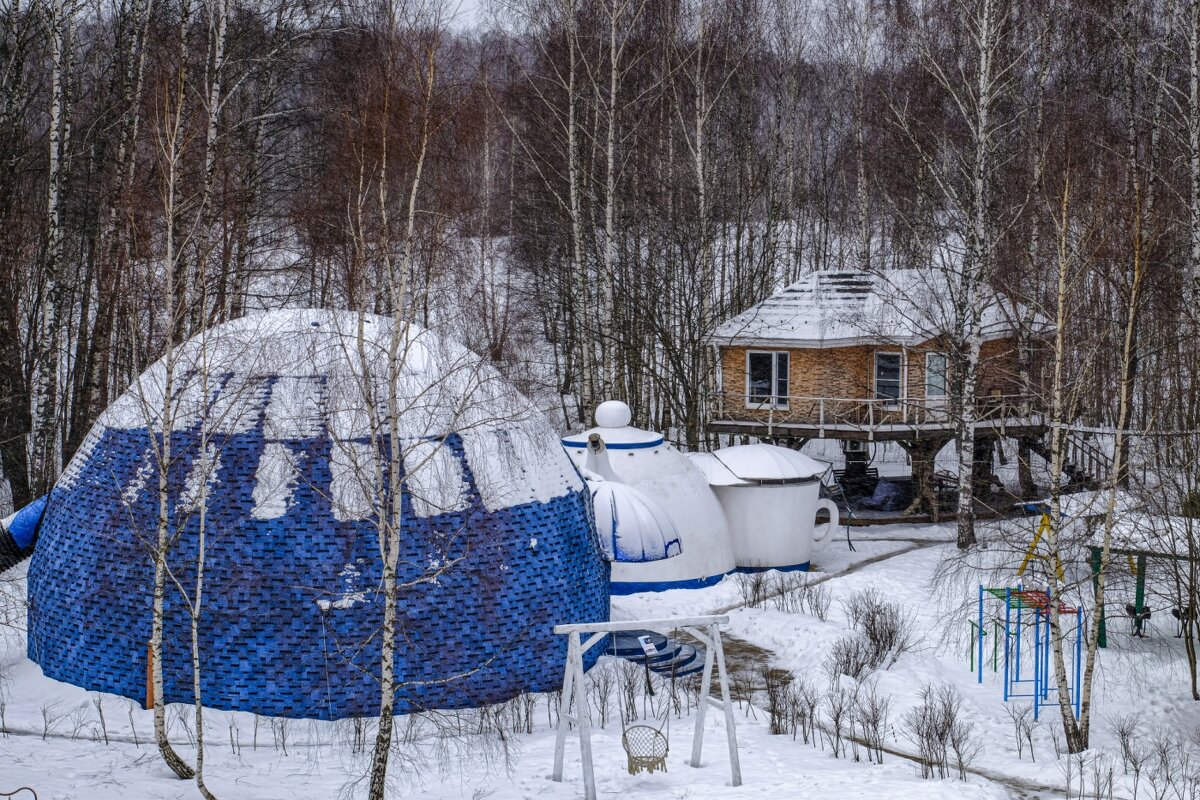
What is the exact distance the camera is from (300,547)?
12273 millimetres

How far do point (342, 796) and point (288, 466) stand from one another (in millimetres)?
3642

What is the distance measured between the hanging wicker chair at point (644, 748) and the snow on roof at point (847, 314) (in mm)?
15316

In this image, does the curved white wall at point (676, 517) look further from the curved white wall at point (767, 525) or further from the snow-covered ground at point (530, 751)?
the snow-covered ground at point (530, 751)

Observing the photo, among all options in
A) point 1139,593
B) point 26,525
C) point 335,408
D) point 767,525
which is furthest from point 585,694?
point 767,525

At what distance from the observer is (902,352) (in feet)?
85.4

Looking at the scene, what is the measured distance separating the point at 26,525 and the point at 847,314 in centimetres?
1719

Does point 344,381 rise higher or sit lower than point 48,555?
higher

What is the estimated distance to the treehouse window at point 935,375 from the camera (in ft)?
85.2

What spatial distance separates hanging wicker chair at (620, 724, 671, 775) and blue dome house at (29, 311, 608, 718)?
2.03 metres

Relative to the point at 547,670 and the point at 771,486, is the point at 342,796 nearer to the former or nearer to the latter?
the point at 547,670

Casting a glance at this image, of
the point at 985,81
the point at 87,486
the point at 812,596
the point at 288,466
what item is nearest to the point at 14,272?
the point at 87,486

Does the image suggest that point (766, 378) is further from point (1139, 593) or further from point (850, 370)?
point (1139, 593)

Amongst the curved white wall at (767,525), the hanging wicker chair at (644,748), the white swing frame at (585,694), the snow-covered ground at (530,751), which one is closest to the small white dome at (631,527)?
the snow-covered ground at (530,751)

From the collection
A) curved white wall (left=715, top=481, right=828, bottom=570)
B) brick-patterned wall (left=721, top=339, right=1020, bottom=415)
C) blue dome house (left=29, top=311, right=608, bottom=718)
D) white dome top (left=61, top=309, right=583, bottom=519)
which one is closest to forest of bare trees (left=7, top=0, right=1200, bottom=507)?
white dome top (left=61, top=309, right=583, bottom=519)
